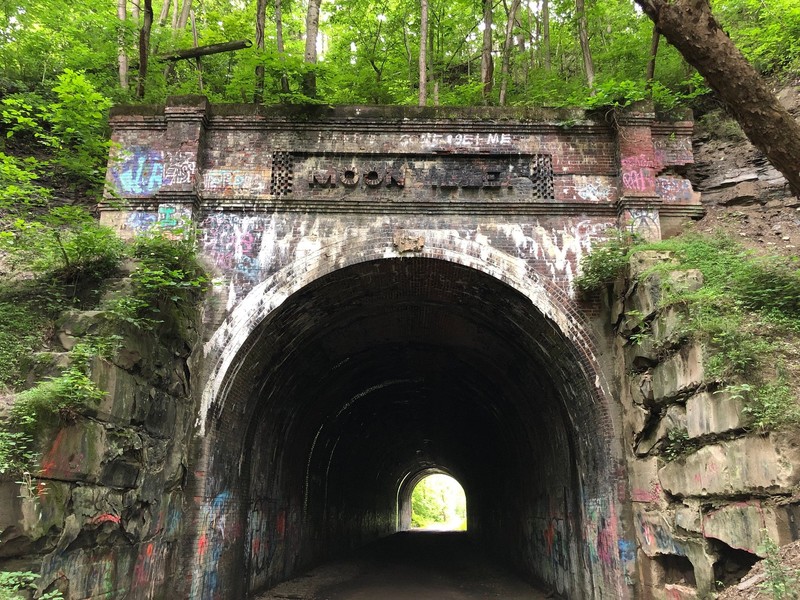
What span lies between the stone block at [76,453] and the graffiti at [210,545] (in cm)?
252

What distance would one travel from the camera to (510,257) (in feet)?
28.8

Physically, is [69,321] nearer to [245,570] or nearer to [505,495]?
[245,570]

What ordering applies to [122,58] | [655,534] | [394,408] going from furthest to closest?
1. [394,408]
2. [122,58]
3. [655,534]

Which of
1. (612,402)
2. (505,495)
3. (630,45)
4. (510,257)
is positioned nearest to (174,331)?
(510,257)

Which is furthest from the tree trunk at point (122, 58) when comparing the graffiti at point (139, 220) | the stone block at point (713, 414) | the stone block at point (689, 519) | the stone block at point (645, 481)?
the stone block at point (689, 519)

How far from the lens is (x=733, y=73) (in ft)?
20.0

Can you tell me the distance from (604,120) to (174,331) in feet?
24.3

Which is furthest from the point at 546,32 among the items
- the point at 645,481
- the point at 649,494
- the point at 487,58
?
the point at 649,494

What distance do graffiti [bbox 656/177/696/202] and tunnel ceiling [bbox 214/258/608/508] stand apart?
9.49ft

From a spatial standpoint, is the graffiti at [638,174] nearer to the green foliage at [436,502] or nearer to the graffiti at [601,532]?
the graffiti at [601,532]

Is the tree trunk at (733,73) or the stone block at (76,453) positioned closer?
the stone block at (76,453)

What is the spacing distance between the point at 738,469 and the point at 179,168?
838 cm

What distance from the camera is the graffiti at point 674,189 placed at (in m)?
9.10

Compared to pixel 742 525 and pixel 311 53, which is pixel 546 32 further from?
pixel 742 525
